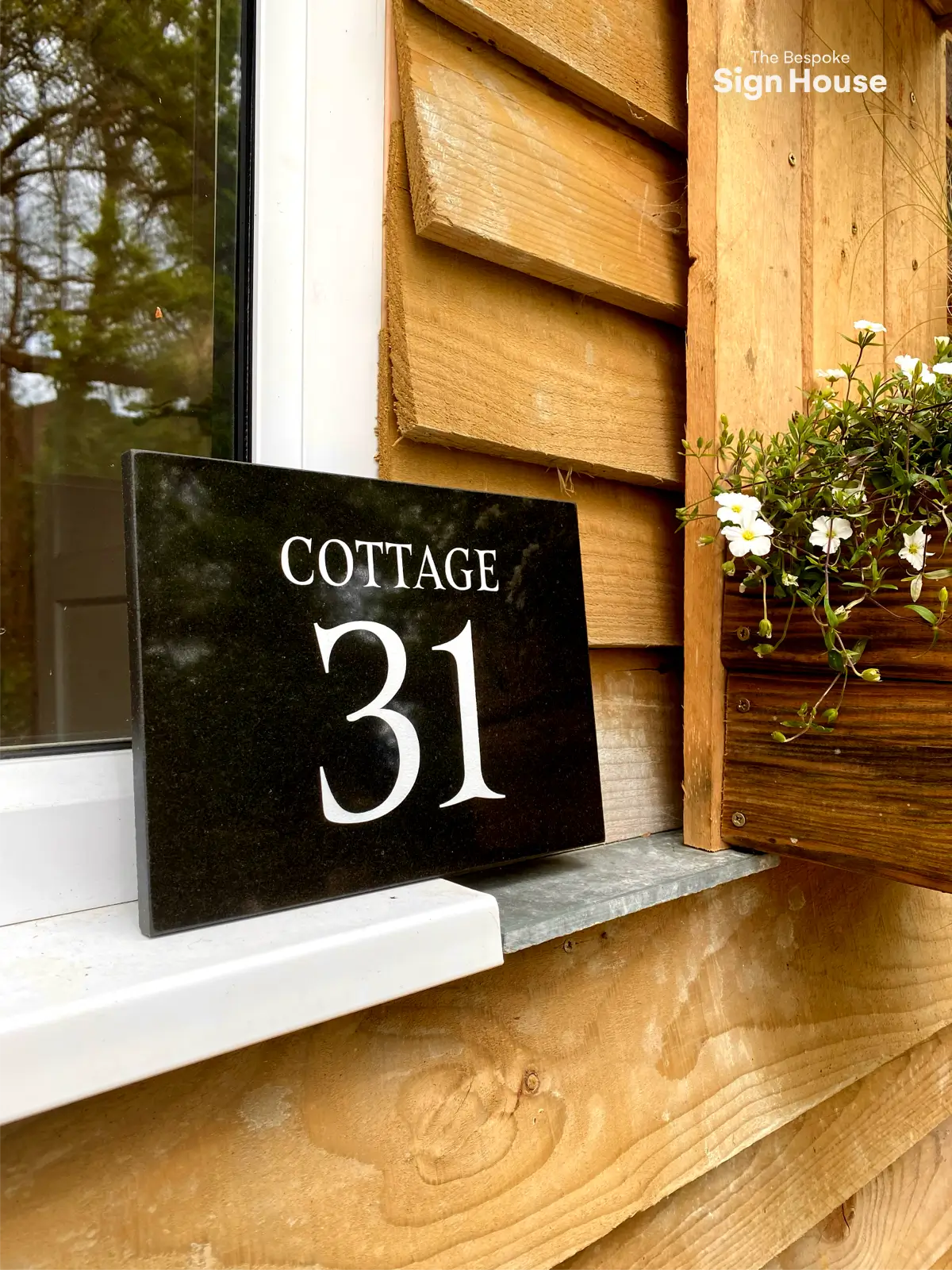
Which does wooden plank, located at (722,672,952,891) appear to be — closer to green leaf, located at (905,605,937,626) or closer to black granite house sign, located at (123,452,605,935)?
green leaf, located at (905,605,937,626)

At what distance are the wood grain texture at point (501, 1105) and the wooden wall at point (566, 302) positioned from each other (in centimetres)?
17

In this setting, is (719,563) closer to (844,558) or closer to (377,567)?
(844,558)

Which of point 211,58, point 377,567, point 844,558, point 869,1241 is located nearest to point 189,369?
point 211,58

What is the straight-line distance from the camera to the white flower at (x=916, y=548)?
0.66 metres

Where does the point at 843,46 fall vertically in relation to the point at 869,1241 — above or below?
above

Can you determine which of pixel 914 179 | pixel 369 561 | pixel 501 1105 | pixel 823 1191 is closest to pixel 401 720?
pixel 369 561

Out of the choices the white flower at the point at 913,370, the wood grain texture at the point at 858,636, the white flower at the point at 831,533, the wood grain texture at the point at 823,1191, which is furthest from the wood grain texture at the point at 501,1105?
the white flower at the point at 913,370

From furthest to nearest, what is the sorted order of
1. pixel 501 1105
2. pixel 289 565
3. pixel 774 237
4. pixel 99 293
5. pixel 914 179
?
pixel 99 293 → pixel 914 179 → pixel 774 237 → pixel 501 1105 → pixel 289 565

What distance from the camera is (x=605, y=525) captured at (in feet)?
2.88

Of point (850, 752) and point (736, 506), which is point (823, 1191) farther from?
point (736, 506)

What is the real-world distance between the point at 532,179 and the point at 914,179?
27.0 inches

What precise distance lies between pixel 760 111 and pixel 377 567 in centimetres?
69

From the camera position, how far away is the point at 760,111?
888 mm

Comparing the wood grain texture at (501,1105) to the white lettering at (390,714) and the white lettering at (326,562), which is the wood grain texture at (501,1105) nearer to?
the white lettering at (390,714)
